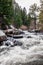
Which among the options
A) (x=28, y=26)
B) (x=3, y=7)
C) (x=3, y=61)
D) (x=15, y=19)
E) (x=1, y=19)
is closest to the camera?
(x=3, y=61)

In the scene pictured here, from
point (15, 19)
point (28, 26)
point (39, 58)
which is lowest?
point (28, 26)

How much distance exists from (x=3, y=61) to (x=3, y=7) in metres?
23.4

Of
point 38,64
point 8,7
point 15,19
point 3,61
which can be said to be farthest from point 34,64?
point 15,19

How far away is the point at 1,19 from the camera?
35.9m

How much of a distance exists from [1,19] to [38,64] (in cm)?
2773

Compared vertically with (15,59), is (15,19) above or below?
below

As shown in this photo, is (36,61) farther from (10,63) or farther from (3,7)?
(3,7)

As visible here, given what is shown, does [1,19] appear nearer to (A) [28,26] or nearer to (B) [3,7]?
(B) [3,7]

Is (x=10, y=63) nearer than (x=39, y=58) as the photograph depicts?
Yes

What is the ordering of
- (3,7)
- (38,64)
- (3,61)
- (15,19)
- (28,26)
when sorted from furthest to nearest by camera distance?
(28,26), (15,19), (3,7), (3,61), (38,64)

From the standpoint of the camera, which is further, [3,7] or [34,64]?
[3,7]

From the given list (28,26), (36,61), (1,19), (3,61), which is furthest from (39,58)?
(28,26)

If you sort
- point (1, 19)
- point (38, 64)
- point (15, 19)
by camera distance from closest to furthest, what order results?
point (38, 64) → point (1, 19) → point (15, 19)

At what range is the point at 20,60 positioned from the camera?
9828mm
